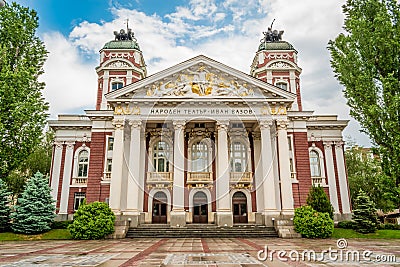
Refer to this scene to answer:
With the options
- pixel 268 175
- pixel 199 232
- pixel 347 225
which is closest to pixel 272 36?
pixel 268 175

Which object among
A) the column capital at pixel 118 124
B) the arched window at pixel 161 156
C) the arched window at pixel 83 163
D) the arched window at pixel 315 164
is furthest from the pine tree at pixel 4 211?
the arched window at pixel 315 164

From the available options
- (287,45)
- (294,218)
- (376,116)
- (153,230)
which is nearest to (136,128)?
(153,230)

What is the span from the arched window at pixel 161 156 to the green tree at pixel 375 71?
47.9 feet

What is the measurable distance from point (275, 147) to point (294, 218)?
19.4ft

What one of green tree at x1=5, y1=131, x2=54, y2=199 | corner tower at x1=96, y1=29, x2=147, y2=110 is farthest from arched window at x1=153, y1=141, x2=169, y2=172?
green tree at x1=5, y1=131, x2=54, y2=199

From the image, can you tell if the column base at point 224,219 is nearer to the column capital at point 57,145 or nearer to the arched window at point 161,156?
the arched window at point 161,156

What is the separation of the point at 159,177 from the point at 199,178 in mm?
3348

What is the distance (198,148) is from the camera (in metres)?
27.1

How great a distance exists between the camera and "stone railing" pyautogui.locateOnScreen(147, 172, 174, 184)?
85.7 ft

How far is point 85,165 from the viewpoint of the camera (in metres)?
29.7

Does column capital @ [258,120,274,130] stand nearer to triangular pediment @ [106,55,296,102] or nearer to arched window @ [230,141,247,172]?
triangular pediment @ [106,55,296,102]

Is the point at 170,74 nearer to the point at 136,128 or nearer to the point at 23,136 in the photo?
the point at 136,128

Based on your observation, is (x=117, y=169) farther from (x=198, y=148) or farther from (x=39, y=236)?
(x=198, y=148)

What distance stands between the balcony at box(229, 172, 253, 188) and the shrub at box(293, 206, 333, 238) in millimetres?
6369
